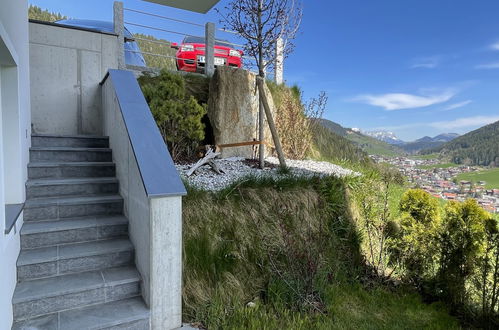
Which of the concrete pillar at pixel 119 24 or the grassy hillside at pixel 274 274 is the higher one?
the concrete pillar at pixel 119 24

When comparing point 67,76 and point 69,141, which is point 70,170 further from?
point 67,76

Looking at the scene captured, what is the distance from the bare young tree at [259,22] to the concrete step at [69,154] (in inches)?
115

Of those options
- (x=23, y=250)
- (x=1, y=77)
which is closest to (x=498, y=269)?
(x=23, y=250)

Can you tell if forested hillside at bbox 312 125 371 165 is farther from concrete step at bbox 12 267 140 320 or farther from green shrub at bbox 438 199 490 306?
concrete step at bbox 12 267 140 320

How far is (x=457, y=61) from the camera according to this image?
12.8 metres

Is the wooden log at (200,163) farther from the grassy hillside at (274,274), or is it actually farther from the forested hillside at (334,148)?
the forested hillside at (334,148)

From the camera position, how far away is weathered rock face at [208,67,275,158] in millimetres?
5805

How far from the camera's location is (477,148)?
17.3m

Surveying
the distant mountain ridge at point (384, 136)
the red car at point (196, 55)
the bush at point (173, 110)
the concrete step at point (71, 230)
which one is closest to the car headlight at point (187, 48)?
the red car at point (196, 55)

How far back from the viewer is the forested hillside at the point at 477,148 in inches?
579

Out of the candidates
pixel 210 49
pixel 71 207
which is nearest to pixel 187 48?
pixel 210 49

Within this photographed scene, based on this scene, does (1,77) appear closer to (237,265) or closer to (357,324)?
(237,265)

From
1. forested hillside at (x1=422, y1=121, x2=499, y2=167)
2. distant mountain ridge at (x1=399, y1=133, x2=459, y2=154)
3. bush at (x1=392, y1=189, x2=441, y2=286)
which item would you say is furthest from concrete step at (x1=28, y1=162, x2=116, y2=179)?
distant mountain ridge at (x1=399, y1=133, x2=459, y2=154)

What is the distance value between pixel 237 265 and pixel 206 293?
436 mm
